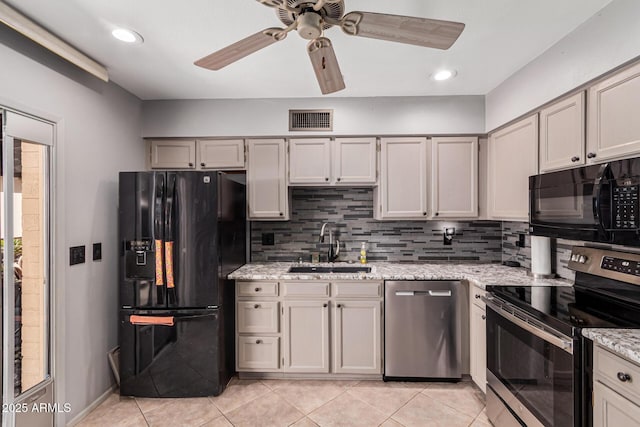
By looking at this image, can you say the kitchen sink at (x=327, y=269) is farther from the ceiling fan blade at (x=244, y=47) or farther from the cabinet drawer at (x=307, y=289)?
the ceiling fan blade at (x=244, y=47)

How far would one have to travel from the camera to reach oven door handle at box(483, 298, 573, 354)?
1323 mm

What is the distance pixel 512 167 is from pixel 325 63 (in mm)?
1763

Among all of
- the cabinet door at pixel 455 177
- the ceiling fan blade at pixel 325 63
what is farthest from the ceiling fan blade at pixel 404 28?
the cabinet door at pixel 455 177

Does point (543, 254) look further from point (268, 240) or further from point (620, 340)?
point (268, 240)

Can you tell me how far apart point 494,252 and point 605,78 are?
71.0 inches

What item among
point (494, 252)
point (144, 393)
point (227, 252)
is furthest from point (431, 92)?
point (144, 393)

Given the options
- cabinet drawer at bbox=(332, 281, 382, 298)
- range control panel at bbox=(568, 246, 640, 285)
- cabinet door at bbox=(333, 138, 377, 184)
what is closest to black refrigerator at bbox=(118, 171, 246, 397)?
cabinet drawer at bbox=(332, 281, 382, 298)

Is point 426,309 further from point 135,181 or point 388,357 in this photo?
point 135,181

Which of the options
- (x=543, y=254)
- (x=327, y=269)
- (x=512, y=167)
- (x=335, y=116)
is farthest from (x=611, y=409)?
(x=335, y=116)

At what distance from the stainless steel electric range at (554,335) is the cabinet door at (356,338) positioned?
0.80 metres

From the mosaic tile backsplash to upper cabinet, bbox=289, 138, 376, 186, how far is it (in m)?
0.32

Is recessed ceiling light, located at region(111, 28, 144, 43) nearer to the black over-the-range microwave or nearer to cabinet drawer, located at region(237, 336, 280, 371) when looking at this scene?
cabinet drawer, located at region(237, 336, 280, 371)

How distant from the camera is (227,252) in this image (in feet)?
7.98

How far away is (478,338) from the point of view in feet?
7.32
